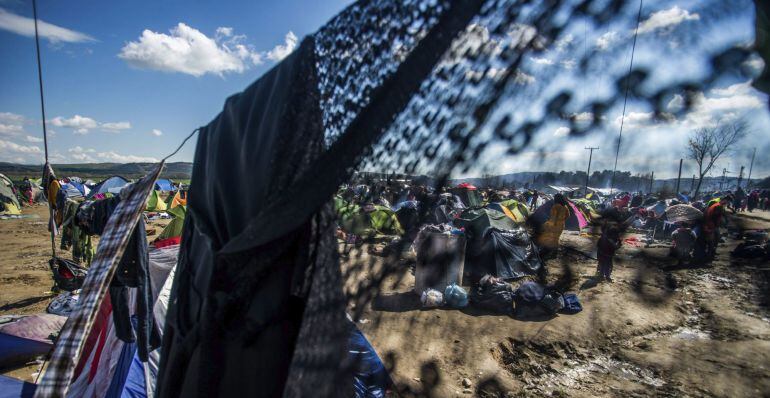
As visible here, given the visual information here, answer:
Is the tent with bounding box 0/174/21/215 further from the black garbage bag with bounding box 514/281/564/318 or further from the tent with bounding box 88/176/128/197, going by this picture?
the black garbage bag with bounding box 514/281/564/318

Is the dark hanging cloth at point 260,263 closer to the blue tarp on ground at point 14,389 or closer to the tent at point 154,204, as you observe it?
the blue tarp on ground at point 14,389

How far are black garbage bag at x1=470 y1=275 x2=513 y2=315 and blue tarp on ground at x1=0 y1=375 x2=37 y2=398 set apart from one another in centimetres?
604

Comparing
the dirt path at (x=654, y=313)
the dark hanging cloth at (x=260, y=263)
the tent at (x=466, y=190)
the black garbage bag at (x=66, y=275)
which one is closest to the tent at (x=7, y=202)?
the black garbage bag at (x=66, y=275)

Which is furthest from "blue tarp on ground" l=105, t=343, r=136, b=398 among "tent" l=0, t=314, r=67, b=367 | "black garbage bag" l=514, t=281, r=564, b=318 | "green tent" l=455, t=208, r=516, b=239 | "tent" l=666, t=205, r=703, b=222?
"green tent" l=455, t=208, r=516, b=239

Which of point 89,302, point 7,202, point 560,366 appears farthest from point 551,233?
point 7,202

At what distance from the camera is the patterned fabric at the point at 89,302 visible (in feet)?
4.57

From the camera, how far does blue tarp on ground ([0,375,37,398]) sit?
11.2 ft

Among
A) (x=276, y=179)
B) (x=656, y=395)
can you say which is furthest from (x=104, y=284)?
(x=656, y=395)

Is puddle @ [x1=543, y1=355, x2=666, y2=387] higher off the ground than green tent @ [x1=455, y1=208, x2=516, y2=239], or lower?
lower

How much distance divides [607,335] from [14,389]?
6683 millimetres

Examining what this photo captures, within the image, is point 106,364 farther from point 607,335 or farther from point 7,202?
point 7,202

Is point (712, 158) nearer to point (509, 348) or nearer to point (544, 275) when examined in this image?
point (544, 275)

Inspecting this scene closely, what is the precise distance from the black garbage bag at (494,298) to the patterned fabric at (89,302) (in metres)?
5.82

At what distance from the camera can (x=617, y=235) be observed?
90cm
